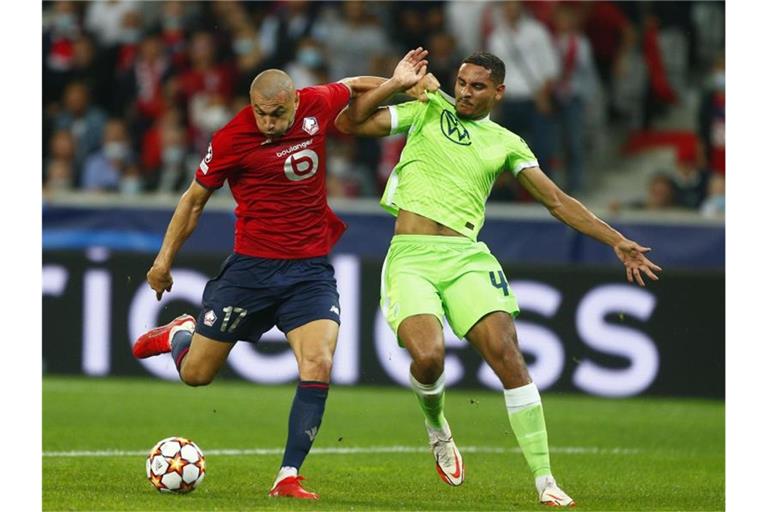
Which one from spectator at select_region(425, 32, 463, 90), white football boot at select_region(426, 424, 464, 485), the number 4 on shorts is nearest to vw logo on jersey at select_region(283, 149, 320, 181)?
the number 4 on shorts

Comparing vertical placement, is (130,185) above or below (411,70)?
below

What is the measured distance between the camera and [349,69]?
16.6 m

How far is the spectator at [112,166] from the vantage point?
53.3 feet

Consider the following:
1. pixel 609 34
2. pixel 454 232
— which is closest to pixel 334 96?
pixel 454 232

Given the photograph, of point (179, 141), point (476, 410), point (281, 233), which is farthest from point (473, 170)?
point (179, 141)

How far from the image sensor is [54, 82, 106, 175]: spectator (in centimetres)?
1669

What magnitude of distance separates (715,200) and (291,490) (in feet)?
27.7

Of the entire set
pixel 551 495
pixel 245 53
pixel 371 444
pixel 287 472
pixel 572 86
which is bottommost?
pixel 371 444

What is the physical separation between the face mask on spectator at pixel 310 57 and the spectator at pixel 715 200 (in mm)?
4584

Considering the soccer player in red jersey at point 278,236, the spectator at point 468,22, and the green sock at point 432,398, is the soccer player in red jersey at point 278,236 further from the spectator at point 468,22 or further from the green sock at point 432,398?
the spectator at point 468,22

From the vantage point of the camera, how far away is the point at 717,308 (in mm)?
13859

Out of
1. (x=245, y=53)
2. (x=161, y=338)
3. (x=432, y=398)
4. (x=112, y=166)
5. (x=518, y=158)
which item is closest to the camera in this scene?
(x=518, y=158)

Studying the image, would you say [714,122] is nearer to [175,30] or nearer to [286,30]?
[286,30]

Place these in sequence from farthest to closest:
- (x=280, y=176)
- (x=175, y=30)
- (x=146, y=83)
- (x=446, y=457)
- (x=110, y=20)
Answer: (x=110, y=20), (x=175, y=30), (x=146, y=83), (x=446, y=457), (x=280, y=176)
